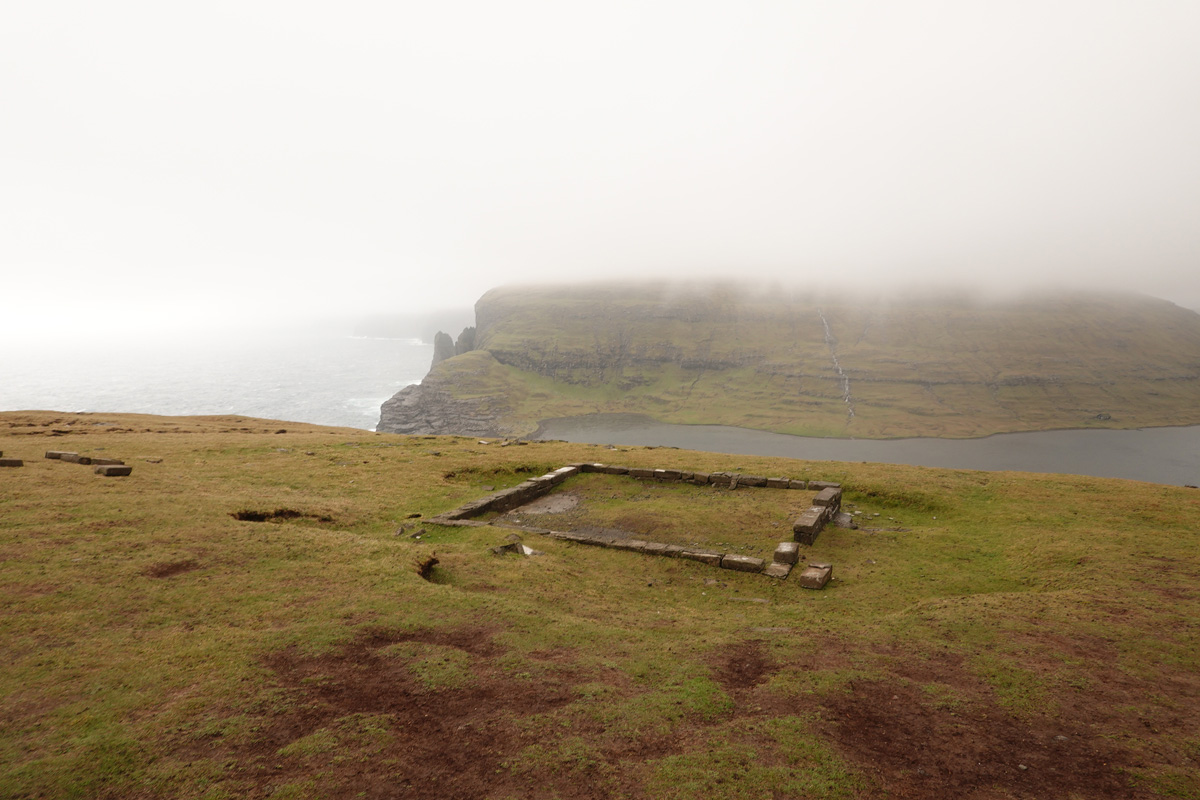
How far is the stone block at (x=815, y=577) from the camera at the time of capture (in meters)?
17.2

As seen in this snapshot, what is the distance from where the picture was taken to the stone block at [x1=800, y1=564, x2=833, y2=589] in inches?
677

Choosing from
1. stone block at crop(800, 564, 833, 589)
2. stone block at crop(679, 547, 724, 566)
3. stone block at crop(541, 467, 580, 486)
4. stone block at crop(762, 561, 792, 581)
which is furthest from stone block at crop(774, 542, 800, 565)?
stone block at crop(541, 467, 580, 486)

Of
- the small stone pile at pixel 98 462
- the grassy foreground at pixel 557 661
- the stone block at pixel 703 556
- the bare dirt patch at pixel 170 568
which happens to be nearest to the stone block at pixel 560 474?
the grassy foreground at pixel 557 661

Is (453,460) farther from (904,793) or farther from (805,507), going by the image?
(904,793)

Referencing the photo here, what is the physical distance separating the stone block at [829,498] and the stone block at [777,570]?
669cm

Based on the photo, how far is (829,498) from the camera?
24.9 metres

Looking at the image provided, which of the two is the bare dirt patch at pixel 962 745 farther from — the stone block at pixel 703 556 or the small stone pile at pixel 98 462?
the small stone pile at pixel 98 462

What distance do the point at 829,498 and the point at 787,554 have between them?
23.4 ft

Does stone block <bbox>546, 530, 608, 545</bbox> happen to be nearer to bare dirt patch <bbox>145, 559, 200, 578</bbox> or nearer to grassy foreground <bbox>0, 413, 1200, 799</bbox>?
grassy foreground <bbox>0, 413, 1200, 799</bbox>

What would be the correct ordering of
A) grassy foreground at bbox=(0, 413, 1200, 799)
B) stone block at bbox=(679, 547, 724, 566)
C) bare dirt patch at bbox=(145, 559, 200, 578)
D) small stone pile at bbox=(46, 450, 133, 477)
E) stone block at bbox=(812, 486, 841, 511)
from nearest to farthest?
grassy foreground at bbox=(0, 413, 1200, 799) → bare dirt patch at bbox=(145, 559, 200, 578) → stone block at bbox=(679, 547, 724, 566) → small stone pile at bbox=(46, 450, 133, 477) → stone block at bbox=(812, 486, 841, 511)

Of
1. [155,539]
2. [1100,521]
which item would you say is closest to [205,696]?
[155,539]

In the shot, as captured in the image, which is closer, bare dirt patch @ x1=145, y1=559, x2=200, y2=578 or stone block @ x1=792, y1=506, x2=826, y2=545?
bare dirt patch @ x1=145, y1=559, x2=200, y2=578

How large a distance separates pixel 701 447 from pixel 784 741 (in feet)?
550

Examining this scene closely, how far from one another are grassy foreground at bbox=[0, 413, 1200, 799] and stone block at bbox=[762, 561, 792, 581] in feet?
1.60
